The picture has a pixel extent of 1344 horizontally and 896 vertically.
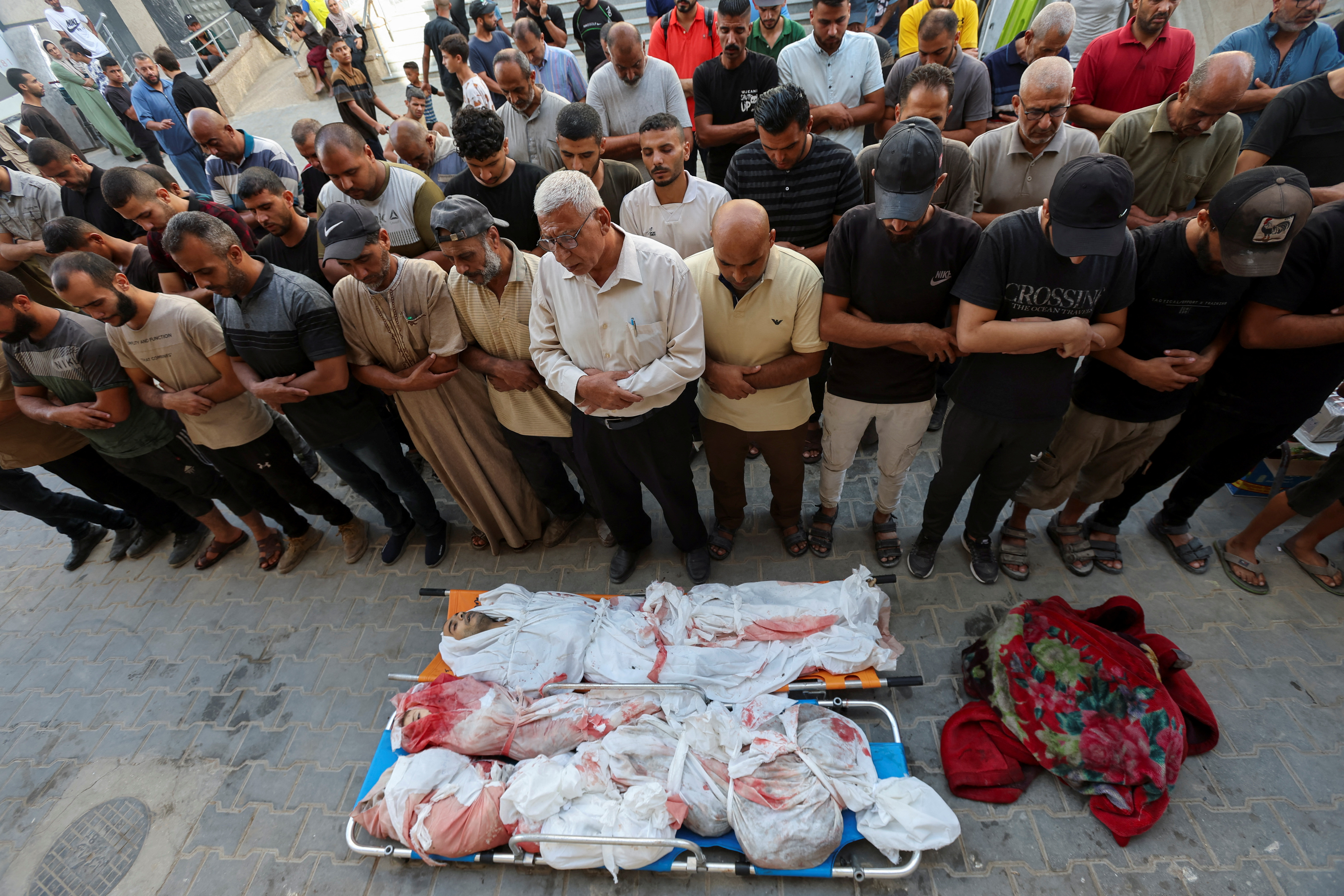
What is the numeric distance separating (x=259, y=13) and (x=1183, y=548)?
19473 millimetres

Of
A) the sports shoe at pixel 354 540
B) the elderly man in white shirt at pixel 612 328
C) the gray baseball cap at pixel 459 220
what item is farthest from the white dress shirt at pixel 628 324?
the sports shoe at pixel 354 540

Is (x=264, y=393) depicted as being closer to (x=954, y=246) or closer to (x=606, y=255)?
(x=606, y=255)

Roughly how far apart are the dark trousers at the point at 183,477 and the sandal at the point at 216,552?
0.31m

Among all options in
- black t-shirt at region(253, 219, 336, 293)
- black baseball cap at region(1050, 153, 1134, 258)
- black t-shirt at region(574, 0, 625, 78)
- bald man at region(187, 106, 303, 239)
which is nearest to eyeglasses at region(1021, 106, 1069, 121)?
black baseball cap at region(1050, 153, 1134, 258)

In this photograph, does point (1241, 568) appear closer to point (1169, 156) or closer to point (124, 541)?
point (1169, 156)

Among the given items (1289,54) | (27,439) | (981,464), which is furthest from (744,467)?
(1289,54)

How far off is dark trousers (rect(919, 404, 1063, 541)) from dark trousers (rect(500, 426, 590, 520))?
2.20 metres

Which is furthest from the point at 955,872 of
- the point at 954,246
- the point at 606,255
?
the point at 606,255

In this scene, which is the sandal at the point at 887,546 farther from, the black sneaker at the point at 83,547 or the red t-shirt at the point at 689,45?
the black sneaker at the point at 83,547

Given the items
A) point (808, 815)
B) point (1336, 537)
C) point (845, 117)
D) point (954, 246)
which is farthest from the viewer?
point (845, 117)

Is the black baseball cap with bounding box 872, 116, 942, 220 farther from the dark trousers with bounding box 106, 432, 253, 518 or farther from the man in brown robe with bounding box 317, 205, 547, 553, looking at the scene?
the dark trousers with bounding box 106, 432, 253, 518

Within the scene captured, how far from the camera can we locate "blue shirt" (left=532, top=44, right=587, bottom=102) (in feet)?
20.3

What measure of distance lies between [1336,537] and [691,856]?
4562mm

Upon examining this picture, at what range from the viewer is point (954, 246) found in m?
2.82
